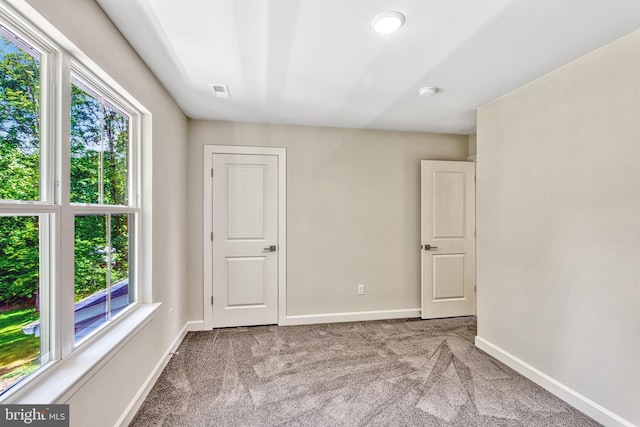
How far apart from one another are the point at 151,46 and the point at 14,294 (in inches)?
60.2

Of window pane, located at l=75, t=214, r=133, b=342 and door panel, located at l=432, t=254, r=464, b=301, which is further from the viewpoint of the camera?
door panel, located at l=432, t=254, r=464, b=301

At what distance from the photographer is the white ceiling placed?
148 cm

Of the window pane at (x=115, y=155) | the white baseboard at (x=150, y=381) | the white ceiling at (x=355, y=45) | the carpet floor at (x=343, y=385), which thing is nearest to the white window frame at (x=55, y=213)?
the window pane at (x=115, y=155)

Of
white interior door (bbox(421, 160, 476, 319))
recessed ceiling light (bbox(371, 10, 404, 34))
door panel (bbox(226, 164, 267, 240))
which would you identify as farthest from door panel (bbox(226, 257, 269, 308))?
recessed ceiling light (bbox(371, 10, 404, 34))

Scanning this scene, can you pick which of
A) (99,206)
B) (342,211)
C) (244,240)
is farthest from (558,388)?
(99,206)

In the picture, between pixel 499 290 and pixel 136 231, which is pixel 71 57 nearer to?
pixel 136 231

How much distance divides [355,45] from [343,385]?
2.38 meters

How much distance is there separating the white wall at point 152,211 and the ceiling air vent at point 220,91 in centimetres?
41

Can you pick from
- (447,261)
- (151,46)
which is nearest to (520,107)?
(447,261)

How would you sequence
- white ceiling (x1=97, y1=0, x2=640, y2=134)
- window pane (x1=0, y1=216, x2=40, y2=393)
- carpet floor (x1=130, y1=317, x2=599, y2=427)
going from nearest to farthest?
window pane (x1=0, y1=216, x2=40, y2=393), white ceiling (x1=97, y1=0, x2=640, y2=134), carpet floor (x1=130, y1=317, x2=599, y2=427)

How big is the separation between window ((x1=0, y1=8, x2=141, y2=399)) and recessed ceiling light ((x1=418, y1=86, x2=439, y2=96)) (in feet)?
7.37

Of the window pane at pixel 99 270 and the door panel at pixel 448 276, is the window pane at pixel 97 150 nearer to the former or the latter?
the window pane at pixel 99 270

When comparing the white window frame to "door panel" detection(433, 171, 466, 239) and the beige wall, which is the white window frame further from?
"door panel" detection(433, 171, 466, 239)

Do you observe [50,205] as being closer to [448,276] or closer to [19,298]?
[19,298]
